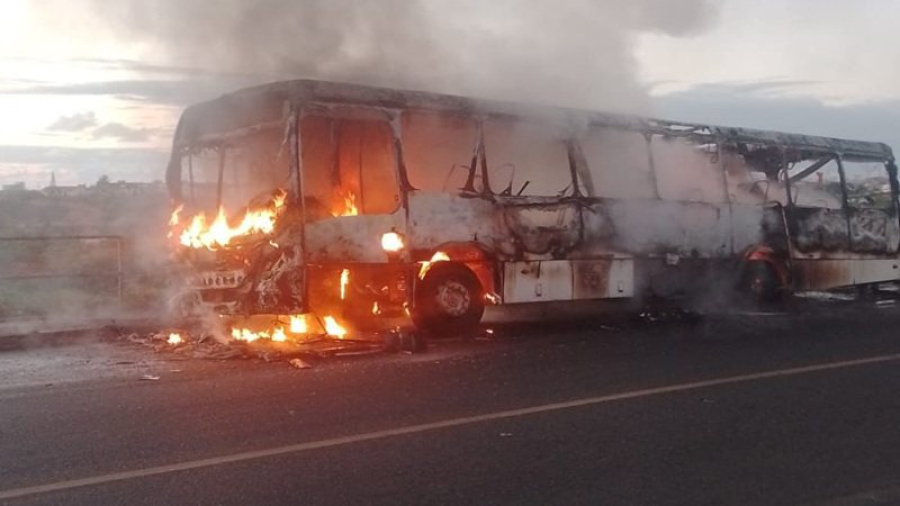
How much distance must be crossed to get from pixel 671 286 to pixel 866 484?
8482 mm

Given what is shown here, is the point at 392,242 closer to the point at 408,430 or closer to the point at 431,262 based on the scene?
the point at 431,262

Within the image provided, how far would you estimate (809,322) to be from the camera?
13.3m

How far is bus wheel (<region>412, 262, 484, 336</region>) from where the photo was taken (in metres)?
11.2

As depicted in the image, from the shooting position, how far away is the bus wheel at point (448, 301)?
Result: 36.9 feet

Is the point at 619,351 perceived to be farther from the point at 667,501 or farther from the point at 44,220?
the point at 44,220

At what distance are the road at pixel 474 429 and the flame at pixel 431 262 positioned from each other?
1096 millimetres

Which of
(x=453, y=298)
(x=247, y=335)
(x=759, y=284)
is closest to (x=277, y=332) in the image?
(x=247, y=335)

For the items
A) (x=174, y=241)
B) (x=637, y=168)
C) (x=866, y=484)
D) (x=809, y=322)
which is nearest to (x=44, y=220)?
(x=174, y=241)

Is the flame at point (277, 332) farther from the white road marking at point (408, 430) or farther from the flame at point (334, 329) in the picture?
the white road marking at point (408, 430)

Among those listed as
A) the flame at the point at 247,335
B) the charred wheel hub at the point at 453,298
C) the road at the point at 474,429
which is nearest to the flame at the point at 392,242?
the charred wheel hub at the point at 453,298

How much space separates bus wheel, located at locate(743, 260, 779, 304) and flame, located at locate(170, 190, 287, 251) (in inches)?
295

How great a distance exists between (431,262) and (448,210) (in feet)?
2.04

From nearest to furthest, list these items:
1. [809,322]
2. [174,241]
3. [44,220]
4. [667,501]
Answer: [667,501] → [174,241] → [809,322] → [44,220]

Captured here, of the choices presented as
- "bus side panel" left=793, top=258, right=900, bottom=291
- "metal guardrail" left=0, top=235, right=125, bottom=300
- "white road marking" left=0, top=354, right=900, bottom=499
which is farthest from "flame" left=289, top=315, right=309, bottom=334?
"bus side panel" left=793, top=258, right=900, bottom=291
